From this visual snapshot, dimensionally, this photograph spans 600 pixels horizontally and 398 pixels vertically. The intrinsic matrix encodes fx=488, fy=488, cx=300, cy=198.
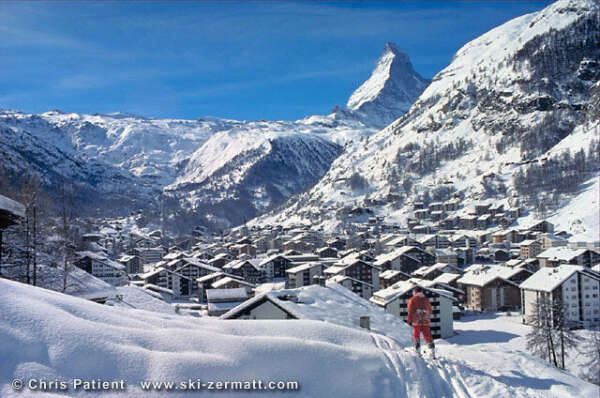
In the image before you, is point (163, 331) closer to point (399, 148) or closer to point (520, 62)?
point (399, 148)

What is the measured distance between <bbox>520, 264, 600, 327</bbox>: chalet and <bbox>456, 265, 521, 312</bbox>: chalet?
547 centimetres

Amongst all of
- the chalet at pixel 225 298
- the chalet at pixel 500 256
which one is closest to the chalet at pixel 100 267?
the chalet at pixel 225 298

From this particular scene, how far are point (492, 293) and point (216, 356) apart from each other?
162ft

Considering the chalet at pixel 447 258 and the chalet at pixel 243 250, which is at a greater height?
the chalet at pixel 243 250

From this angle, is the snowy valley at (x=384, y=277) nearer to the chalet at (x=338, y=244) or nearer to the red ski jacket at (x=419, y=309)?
the red ski jacket at (x=419, y=309)

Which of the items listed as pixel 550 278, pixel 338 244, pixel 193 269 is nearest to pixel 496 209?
pixel 338 244

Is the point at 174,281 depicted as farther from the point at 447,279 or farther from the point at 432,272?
the point at 447,279

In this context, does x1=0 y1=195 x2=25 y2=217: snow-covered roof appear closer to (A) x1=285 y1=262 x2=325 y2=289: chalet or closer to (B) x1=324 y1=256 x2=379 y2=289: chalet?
(B) x1=324 y1=256 x2=379 y2=289: chalet

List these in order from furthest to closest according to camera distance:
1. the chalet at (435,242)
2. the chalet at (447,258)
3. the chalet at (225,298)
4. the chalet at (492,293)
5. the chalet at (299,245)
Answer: the chalet at (299,245)
the chalet at (435,242)
the chalet at (447,258)
the chalet at (492,293)
the chalet at (225,298)

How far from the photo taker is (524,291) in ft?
148

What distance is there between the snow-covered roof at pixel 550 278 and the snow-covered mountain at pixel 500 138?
56.6m

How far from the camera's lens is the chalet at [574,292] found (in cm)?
4278

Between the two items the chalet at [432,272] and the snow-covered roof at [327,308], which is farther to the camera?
the chalet at [432,272]

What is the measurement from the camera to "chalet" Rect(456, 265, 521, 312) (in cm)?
4969
